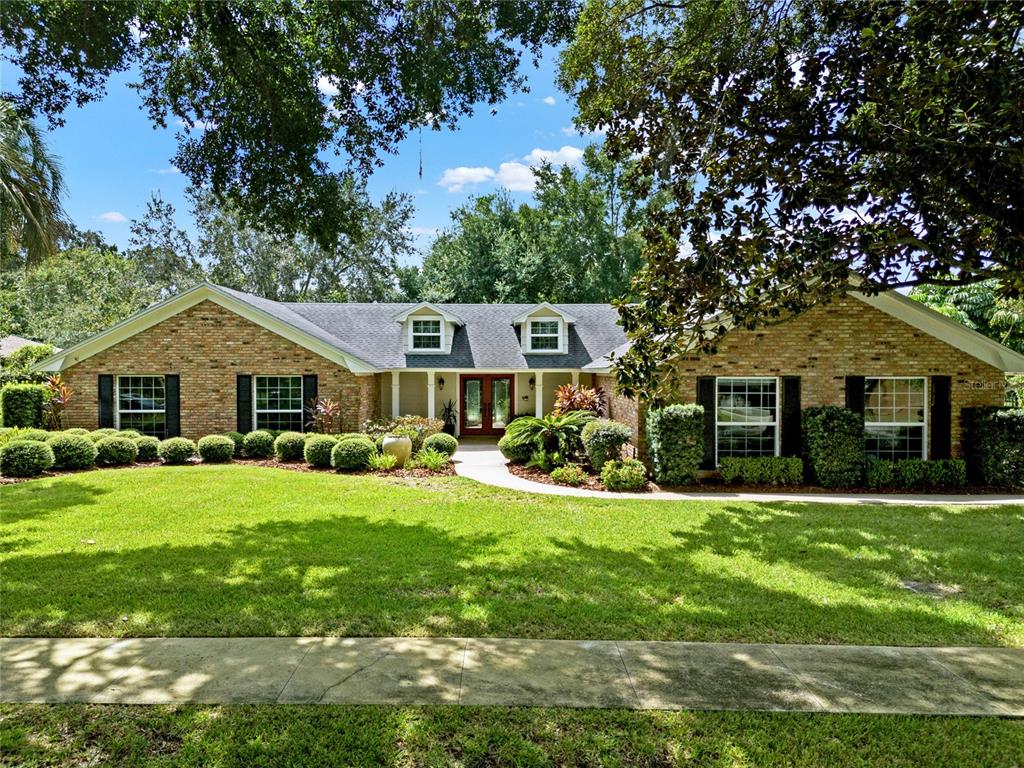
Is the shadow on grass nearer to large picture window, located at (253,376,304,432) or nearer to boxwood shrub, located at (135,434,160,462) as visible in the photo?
boxwood shrub, located at (135,434,160,462)

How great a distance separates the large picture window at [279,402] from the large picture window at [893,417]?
1493 centimetres

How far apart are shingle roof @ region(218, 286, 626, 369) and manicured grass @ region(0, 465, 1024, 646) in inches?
381

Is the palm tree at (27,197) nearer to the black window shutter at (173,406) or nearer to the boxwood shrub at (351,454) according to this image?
the boxwood shrub at (351,454)

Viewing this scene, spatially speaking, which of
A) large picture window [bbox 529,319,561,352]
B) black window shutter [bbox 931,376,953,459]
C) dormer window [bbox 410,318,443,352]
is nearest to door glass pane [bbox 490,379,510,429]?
large picture window [bbox 529,319,561,352]

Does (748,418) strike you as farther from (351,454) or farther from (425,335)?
(425,335)

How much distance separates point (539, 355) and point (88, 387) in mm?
14008

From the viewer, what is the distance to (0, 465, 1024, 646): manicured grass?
16.8 ft

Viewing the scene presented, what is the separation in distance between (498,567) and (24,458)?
12028mm

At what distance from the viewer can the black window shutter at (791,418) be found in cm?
1292

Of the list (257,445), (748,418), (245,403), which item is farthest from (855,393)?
(245,403)

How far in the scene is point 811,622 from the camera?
5199mm

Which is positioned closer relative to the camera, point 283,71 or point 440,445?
point 283,71

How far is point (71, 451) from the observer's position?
1323cm

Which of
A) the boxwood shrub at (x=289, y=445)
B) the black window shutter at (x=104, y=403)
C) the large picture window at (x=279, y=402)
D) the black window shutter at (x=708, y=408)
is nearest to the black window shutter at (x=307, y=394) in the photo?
the large picture window at (x=279, y=402)
